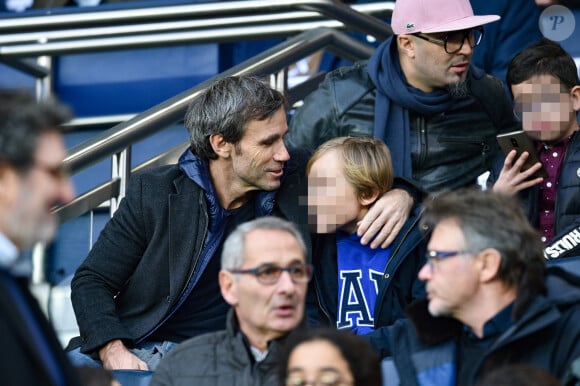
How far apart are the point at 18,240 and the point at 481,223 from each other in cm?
149

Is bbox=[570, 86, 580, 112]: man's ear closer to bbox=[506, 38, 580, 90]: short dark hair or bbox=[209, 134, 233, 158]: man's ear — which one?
bbox=[506, 38, 580, 90]: short dark hair

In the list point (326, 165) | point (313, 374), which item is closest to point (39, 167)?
point (313, 374)

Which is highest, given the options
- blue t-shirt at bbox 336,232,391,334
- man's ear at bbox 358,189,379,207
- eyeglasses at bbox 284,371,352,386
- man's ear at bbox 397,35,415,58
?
man's ear at bbox 397,35,415,58

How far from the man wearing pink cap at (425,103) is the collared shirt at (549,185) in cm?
61

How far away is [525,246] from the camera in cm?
412

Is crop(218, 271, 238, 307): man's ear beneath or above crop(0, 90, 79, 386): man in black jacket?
beneath

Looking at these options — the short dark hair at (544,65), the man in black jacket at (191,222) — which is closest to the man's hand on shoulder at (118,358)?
the man in black jacket at (191,222)

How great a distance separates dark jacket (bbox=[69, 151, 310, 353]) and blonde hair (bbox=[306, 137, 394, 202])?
0.26m

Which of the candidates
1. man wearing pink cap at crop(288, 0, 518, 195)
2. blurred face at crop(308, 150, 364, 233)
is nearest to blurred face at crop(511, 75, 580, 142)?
man wearing pink cap at crop(288, 0, 518, 195)

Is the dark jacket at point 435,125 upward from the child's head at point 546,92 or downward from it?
downward

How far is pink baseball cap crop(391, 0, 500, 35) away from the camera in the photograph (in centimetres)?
584

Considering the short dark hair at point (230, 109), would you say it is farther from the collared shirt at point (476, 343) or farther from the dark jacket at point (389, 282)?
the collared shirt at point (476, 343)

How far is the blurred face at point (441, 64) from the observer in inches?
231

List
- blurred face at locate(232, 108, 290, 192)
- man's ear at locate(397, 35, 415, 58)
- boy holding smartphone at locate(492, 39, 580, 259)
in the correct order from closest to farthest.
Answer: boy holding smartphone at locate(492, 39, 580, 259)
blurred face at locate(232, 108, 290, 192)
man's ear at locate(397, 35, 415, 58)
